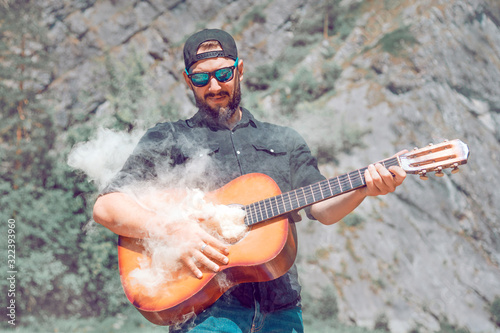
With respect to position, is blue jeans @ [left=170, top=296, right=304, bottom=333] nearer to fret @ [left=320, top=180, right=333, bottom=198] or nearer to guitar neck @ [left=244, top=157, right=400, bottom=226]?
guitar neck @ [left=244, top=157, right=400, bottom=226]

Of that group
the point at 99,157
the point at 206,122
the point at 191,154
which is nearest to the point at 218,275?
the point at 191,154

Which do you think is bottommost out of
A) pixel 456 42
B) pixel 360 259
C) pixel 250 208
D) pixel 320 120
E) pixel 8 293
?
pixel 360 259

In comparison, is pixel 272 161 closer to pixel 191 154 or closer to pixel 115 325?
pixel 191 154

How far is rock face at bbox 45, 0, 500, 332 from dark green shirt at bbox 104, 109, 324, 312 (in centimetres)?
1038

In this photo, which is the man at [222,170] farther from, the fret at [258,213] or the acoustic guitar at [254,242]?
the fret at [258,213]

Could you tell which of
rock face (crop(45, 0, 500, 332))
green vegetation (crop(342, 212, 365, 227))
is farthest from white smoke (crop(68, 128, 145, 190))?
green vegetation (crop(342, 212, 365, 227))

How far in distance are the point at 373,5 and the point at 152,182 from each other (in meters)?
22.3

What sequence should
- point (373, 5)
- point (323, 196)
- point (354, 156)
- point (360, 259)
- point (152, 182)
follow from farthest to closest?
point (373, 5) < point (354, 156) < point (360, 259) < point (152, 182) < point (323, 196)

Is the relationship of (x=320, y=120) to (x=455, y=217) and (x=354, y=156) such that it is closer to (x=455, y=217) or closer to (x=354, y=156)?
(x=354, y=156)

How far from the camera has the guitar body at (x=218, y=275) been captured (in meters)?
2.07

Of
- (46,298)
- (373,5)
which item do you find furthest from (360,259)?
(373,5)

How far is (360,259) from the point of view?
1255 cm

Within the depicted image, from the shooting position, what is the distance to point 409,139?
14.0m

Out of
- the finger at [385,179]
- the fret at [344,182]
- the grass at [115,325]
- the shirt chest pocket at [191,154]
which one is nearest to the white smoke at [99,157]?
the shirt chest pocket at [191,154]
